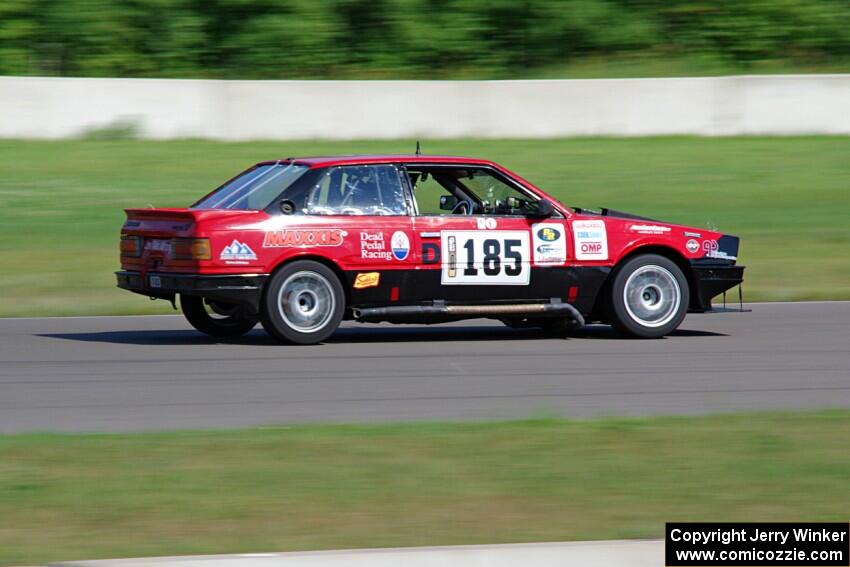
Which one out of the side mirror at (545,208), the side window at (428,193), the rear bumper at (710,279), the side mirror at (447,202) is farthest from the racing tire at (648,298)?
the side window at (428,193)

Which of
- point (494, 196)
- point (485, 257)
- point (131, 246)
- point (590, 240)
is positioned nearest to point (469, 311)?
point (485, 257)

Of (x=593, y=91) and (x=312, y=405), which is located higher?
(x=593, y=91)

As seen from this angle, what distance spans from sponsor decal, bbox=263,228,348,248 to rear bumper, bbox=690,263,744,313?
314 centimetres

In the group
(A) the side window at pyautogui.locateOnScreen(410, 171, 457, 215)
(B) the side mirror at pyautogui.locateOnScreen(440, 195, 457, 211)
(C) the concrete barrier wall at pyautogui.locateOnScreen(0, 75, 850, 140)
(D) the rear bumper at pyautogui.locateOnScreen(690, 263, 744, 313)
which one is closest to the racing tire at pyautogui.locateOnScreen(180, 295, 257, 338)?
(A) the side window at pyautogui.locateOnScreen(410, 171, 457, 215)

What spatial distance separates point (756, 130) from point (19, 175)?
1313cm

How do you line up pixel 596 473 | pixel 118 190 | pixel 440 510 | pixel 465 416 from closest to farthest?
pixel 440 510 < pixel 596 473 < pixel 465 416 < pixel 118 190

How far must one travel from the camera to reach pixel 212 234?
35.0 ft

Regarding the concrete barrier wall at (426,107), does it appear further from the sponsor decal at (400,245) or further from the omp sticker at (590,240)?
the sponsor decal at (400,245)

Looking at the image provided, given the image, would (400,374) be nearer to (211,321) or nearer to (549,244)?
(549,244)

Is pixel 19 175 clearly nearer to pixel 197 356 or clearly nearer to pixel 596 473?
pixel 197 356

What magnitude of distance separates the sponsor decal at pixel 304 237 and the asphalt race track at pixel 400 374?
0.86 metres

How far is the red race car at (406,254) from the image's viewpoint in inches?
426

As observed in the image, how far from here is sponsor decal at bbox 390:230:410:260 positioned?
1112cm

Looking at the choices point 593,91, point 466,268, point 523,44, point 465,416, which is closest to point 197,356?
point 466,268
